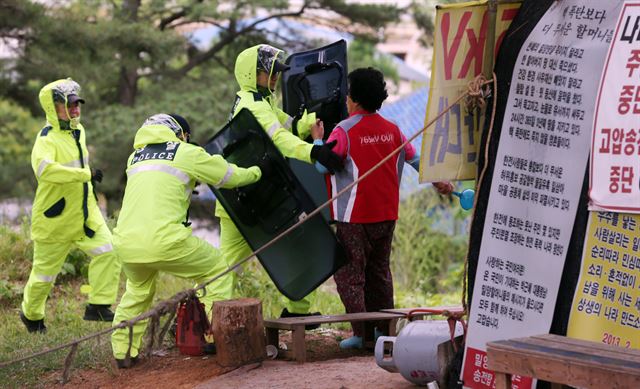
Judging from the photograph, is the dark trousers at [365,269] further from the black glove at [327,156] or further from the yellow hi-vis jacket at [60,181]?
the yellow hi-vis jacket at [60,181]

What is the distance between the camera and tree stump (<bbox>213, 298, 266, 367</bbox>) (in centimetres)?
716

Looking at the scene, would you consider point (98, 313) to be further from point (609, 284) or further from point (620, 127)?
point (620, 127)

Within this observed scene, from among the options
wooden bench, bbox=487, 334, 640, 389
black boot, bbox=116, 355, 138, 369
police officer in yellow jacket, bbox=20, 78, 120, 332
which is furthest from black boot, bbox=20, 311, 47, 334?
wooden bench, bbox=487, 334, 640, 389

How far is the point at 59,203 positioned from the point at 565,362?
5.82 m

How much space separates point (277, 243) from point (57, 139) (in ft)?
8.83

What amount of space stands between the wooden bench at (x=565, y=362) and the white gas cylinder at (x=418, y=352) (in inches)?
44.5

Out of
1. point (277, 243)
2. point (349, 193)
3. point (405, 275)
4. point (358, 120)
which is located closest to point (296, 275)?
point (277, 243)

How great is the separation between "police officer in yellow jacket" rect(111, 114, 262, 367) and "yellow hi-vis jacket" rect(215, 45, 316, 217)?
0.32 metres

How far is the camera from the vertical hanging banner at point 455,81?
5770mm

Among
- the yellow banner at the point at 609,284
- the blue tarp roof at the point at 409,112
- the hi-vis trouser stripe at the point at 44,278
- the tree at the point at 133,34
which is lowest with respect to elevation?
the hi-vis trouser stripe at the point at 44,278

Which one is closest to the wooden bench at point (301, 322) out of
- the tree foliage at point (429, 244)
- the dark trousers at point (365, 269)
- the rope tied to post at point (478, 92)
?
the dark trousers at point (365, 269)

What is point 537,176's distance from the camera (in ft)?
18.3

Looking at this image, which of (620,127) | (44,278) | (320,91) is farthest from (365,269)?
(44,278)

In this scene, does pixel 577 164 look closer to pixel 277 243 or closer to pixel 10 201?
pixel 277 243
